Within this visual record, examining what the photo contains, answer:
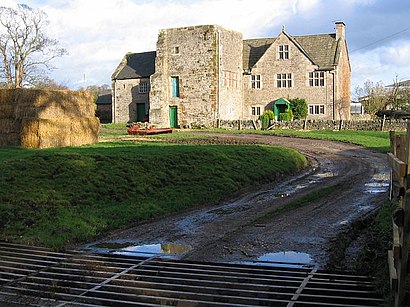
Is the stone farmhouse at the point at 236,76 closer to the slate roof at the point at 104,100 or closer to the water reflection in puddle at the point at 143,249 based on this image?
the slate roof at the point at 104,100

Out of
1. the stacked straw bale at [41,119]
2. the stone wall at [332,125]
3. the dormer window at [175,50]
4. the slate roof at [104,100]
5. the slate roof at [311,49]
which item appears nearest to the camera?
the stacked straw bale at [41,119]

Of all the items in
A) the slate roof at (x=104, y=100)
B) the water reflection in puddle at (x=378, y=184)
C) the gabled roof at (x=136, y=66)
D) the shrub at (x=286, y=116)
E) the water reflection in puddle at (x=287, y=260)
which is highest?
the gabled roof at (x=136, y=66)

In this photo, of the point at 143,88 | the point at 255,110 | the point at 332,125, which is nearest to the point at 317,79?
the point at 255,110

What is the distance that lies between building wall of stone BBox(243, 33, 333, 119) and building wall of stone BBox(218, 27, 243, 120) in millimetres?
1246

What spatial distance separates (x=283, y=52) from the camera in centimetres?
5422

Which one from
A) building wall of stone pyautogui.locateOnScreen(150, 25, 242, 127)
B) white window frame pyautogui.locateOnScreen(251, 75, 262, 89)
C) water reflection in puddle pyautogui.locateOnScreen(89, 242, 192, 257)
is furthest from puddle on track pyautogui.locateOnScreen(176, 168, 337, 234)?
white window frame pyautogui.locateOnScreen(251, 75, 262, 89)

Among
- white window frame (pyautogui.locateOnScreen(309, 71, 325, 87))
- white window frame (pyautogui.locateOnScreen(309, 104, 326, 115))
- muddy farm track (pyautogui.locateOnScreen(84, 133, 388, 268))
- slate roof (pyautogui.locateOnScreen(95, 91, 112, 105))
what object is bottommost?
muddy farm track (pyautogui.locateOnScreen(84, 133, 388, 268))

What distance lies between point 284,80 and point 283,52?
285 cm

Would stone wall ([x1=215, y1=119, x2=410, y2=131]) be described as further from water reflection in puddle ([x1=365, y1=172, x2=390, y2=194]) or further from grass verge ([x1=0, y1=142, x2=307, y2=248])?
grass verge ([x1=0, y1=142, x2=307, y2=248])

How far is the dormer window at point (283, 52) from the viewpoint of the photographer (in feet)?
177

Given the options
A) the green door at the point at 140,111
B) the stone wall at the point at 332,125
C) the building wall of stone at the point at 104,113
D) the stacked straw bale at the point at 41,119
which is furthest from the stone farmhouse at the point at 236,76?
the stacked straw bale at the point at 41,119

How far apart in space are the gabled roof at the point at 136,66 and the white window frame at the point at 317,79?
16.9 metres

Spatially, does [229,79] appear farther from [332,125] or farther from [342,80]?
[332,125]

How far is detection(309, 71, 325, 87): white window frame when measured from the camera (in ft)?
172
